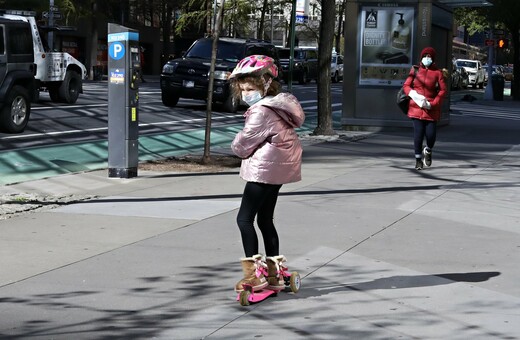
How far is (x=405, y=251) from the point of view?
7770mm

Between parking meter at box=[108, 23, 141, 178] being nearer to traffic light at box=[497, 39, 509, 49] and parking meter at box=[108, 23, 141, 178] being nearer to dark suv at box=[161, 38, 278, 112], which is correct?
dark suv at box=[161, 38, 278, 112]

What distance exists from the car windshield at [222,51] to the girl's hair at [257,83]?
61.6 feet

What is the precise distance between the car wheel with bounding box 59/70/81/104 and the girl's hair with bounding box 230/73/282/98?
59.0ft

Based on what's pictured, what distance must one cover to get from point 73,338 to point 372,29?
16634mm

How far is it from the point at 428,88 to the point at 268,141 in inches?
306

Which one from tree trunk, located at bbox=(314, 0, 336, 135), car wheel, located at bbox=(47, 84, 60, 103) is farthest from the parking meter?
car wheel, located at bbox=(47, 84, 60, 103)

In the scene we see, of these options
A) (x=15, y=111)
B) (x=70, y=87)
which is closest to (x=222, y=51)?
(x=70, y=87)

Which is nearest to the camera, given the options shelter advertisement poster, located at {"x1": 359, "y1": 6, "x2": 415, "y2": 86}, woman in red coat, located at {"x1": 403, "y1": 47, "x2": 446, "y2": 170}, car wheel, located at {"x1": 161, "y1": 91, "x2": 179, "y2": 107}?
woman in red coat, located at {"x1": 403, "y1": 47, "x2": 446, "y2": 170}

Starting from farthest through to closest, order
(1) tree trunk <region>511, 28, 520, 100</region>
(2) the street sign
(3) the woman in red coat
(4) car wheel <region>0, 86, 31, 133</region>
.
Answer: (1) tree trunk <region>511, 28, 520, 100</region>
(2) the street sign
(4) car wheel <region>0, 86, 31, 133</region>
(3) the woman in red coat

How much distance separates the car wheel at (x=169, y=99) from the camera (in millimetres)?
24556

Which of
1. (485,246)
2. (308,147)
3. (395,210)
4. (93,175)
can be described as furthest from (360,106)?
(485,246)

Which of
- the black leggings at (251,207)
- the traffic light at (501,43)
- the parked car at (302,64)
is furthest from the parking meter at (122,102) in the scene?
the parked car at (302,64)

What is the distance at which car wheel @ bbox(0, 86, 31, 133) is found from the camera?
16.8 meters

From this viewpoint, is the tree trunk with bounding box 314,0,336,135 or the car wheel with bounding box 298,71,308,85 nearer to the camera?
the tree trunk with bounding box 314,0,336,135
